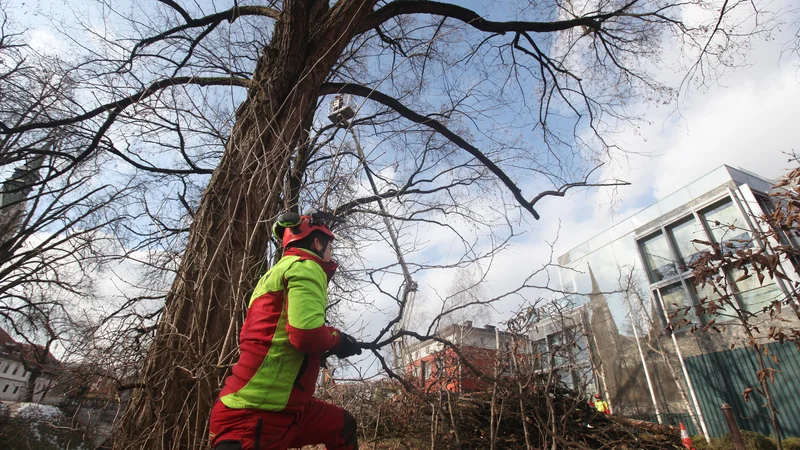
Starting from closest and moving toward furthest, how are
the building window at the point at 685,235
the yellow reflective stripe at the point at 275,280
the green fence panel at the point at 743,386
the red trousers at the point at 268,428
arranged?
the red trousers at the point at 268,428
the yellow reflective stripe at the point at 275,280
the green fence panel at the point at 743,386
the building window at the point at 685,235

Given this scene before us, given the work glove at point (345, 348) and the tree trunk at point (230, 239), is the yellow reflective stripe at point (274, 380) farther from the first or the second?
the tree trunk at point (230, 239)

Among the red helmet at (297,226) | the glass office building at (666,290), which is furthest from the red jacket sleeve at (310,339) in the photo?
the glass office building at (666,290)

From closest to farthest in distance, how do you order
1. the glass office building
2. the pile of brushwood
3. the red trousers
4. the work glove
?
the red trousers
the work glove
the pile of brushwood
the glass office building

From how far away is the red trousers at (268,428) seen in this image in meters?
1.60

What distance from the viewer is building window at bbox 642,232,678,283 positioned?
55.0ft

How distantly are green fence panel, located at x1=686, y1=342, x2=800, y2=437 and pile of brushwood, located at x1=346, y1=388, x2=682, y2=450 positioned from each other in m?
12.2

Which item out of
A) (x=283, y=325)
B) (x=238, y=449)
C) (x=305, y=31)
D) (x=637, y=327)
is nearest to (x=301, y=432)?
(x=238, y=449)

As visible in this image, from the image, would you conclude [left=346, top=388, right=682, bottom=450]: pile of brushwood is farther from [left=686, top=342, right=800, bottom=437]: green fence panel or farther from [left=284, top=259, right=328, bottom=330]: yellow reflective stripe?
[left=686, top=342, right=800, bottom=437]: green fence panel

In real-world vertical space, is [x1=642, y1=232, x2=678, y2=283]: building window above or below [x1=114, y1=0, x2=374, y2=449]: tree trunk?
above

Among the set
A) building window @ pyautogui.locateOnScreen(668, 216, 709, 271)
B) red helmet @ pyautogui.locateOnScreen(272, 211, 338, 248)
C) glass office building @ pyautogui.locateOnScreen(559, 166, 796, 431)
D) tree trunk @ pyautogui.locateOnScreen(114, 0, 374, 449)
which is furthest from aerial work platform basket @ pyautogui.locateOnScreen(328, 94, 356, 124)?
building window @ pyautogui.locateOnScreen(668, 216, 709, 271)

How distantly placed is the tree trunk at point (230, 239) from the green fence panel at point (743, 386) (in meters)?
14.9

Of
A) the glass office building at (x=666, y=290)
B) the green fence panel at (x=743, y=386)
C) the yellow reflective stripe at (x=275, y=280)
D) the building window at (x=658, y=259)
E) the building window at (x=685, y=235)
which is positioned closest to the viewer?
the yellow reflective stripe at (x=275, y=280)

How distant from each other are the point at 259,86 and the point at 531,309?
3.31m

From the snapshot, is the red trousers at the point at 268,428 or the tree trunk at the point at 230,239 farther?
the tree trunk at the point at 230,239
